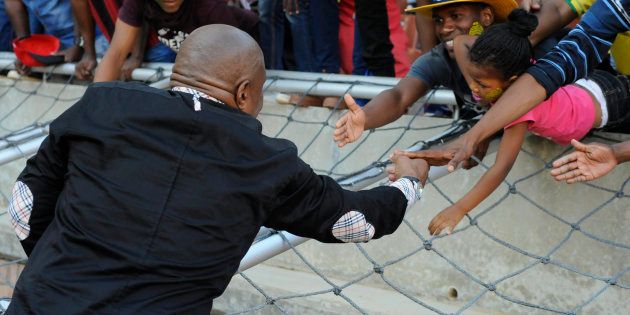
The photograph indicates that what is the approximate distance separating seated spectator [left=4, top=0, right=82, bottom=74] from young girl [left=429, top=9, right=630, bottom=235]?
2959 millimetres

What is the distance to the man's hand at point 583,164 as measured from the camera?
2.57 meters

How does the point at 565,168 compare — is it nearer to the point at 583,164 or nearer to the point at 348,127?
the point at 583,164

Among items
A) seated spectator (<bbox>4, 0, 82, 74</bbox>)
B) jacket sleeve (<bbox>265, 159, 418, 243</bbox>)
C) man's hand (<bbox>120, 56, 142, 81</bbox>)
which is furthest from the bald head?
seated spectator (<bbox>4, 0, 82, 74</bbox>)

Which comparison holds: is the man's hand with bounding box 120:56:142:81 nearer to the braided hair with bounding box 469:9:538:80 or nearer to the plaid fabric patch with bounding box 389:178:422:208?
the braided hair with bounding box 469:9:538:80

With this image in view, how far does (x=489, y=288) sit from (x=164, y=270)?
1290 millimetres

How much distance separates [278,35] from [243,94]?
2.56 metres

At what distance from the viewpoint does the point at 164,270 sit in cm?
191

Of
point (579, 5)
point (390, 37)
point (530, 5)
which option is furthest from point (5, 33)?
point (579, 5)

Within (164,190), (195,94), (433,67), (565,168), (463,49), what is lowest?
(433,67)

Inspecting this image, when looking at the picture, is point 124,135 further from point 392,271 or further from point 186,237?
point 392,271

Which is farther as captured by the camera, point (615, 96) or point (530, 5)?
point (530, 5)

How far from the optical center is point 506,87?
2838 millimetres

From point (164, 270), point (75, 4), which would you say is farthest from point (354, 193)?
point (75, 4)

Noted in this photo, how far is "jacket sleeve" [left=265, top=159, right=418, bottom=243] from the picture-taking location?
6.71 feet
